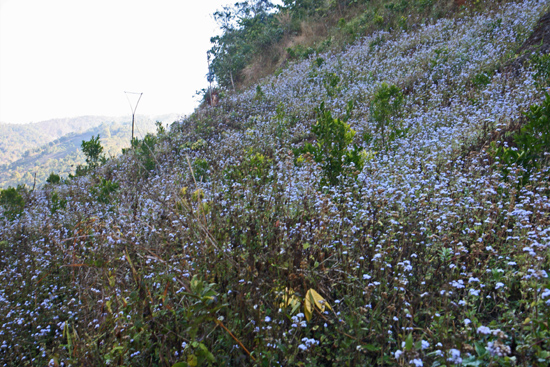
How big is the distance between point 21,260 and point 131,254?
112 inches

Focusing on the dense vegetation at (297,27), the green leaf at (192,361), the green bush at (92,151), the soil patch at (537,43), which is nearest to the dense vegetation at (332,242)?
the green leaf at (192,361)

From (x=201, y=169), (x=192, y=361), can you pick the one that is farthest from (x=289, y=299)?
(x=201, y=169)

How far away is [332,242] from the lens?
9.66 ft

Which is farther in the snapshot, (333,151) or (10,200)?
(10,200)

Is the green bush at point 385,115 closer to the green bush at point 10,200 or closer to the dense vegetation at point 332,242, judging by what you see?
the dense vegetation at point 332,242

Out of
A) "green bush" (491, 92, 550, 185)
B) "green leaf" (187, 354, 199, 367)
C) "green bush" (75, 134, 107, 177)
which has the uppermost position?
"green bush" (75, 134, 107, 177)

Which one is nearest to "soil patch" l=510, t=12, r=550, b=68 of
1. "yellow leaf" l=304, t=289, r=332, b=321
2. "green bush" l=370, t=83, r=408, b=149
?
"green bush" l=370, t=83, r=408, b=149

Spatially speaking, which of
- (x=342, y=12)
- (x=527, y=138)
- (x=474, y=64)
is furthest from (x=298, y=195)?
(x=342, y=12)

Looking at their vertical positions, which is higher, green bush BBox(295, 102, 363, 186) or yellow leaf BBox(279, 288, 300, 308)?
green bush BBox(295, 102, 363, 186)

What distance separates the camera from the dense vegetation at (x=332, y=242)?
6.67 feet

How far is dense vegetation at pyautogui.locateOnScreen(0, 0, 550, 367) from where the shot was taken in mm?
2033

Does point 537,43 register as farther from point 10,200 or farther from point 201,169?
point 10,200

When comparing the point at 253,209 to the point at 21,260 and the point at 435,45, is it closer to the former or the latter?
the point at 21,260

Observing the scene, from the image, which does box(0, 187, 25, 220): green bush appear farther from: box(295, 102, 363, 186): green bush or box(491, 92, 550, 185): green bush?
box(491, 92, 550, 185): green bush
